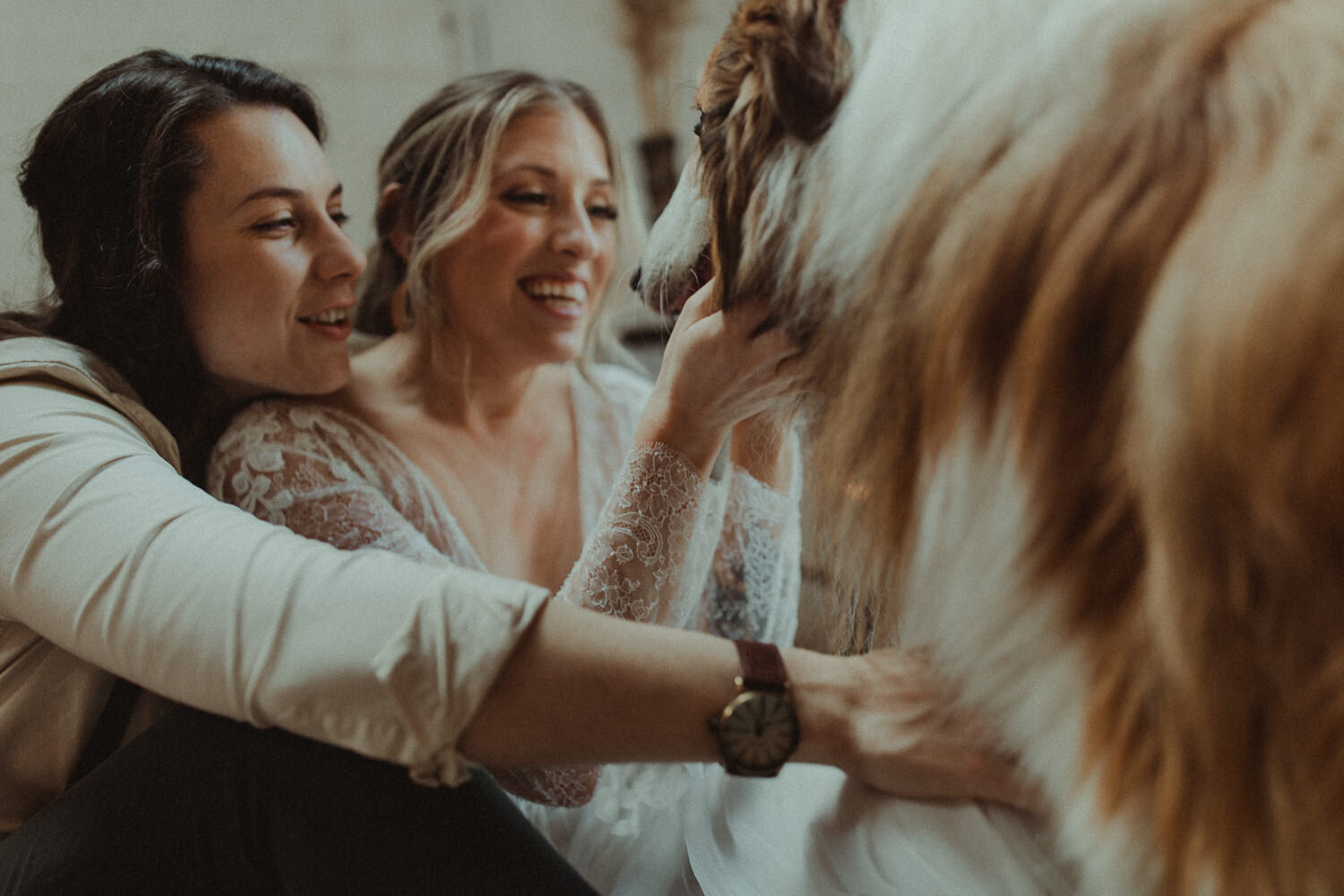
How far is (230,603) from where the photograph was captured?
2.23 ft

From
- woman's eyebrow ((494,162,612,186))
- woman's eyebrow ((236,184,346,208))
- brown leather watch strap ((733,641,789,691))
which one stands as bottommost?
brown leather watch strap ((733,641,789,691))

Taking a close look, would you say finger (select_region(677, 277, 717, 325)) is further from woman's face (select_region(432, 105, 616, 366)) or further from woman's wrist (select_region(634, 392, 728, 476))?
Answer: woman's face (select_region(432, 105, 616, 366))

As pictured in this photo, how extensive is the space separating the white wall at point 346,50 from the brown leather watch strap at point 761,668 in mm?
574

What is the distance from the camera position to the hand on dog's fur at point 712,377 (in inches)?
33.9

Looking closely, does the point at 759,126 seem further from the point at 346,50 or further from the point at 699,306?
the point at 346,50

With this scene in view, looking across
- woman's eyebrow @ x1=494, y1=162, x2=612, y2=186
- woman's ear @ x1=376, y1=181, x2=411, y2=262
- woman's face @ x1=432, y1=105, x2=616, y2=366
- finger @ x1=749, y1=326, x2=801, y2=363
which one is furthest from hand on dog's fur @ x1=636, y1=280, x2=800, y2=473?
woman's ear @ x1=376, y1=181, x2=411, y2=262

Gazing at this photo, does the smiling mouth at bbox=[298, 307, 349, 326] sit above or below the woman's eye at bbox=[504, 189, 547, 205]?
below

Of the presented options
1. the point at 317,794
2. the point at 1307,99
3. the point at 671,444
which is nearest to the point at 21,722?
the point at 317,794

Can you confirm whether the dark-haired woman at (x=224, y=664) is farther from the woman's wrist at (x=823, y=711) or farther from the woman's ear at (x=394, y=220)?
the woman's ear at (x=394, y=220)

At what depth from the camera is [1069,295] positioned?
575 millimetres

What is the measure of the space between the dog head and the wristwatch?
302 millimetres

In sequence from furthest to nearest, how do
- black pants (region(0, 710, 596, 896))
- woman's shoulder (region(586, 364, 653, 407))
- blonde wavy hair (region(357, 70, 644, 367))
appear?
woman's shoulder (region(586, 364, 653, 407))
blonde wavy hair (region(357, 70, 644, 367))
black pants (region(0, 710, 596, 896))

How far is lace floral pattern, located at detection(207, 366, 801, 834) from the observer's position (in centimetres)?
105

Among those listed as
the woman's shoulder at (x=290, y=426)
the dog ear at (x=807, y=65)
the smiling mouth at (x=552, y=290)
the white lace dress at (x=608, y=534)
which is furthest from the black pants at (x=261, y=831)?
the smiling mouth at (x=552, y=290)
